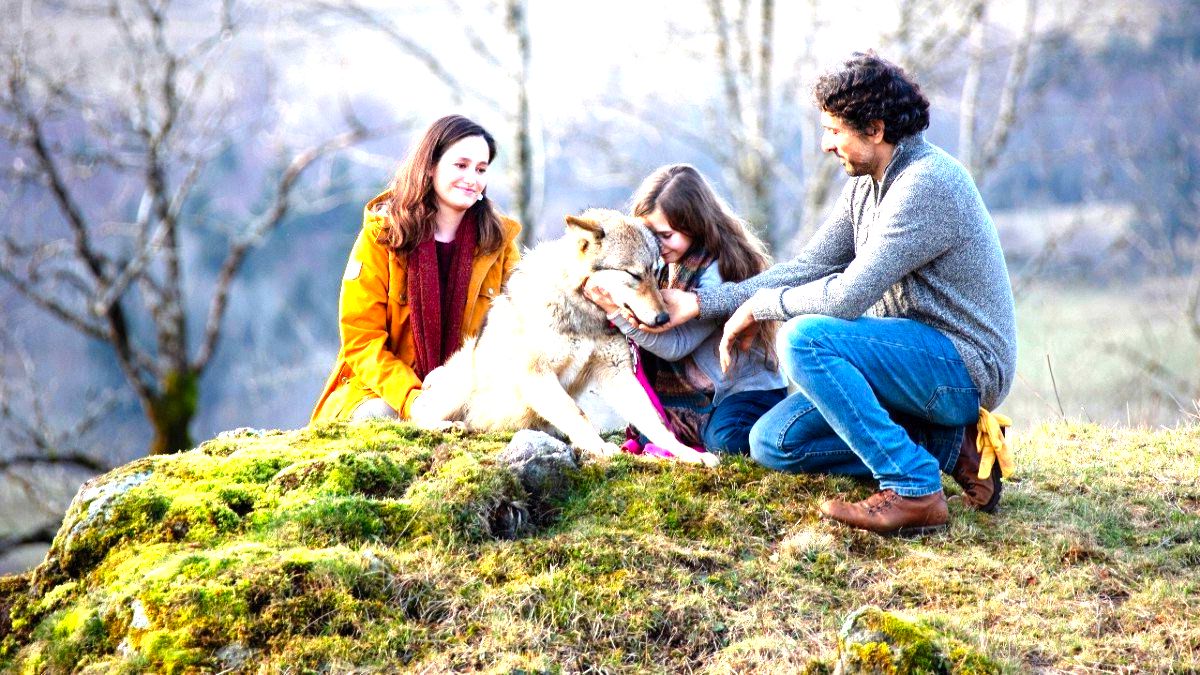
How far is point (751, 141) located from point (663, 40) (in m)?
2.18

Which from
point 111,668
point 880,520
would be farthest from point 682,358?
point 111,668

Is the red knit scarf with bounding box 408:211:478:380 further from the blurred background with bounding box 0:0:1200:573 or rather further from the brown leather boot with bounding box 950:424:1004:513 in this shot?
the blurred background with bounding box 0:0:1200:573

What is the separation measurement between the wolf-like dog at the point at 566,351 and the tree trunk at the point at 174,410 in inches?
380

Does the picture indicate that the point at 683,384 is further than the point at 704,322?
Yes

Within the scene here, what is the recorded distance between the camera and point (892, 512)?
4.14 metres

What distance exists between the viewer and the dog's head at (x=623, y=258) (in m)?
4.86

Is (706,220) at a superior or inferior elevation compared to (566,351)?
superior

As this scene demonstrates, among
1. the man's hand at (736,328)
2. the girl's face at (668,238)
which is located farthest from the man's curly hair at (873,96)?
the girl's face at (668,238)

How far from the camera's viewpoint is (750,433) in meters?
4.79

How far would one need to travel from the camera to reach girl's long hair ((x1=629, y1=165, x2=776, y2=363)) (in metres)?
5.12

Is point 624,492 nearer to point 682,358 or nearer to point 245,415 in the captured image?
point 682,358

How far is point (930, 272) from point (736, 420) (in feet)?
4.43

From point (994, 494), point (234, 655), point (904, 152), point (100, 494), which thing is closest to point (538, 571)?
point (234, 655)

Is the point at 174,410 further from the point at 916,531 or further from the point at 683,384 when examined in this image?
the point at 916,531
